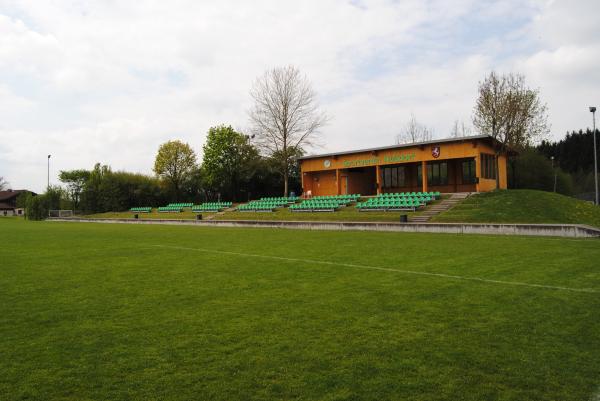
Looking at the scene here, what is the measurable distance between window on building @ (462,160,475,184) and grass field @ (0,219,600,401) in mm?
25152

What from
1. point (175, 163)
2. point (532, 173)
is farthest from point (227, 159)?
point (532, 173)

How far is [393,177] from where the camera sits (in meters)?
38.5

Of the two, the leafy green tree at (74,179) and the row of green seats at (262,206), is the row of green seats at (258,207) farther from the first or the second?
the leafy green tree at (74,179)

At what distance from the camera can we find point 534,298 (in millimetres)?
6555

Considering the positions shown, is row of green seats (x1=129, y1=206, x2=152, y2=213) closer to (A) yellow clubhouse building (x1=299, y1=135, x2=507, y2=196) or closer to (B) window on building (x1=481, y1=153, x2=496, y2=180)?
(A) yellow clubhouse building (x1=299, y1=135, x2=507, y2=196)

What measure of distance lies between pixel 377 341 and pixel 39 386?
329cm

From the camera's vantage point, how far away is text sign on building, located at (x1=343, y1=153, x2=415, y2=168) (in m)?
34.3

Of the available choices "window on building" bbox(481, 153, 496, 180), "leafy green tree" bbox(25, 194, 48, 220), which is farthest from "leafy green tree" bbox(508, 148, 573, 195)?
"leafy green tree" bbox(25, 194, 48, 220)

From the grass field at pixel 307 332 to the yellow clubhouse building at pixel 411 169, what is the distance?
22.6 metres

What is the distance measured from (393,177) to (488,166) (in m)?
8.33

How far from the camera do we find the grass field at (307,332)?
3.63 metres

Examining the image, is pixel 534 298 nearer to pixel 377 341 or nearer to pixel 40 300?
pixel 377 341

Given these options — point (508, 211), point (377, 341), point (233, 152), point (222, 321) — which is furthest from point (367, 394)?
point (233, 152)

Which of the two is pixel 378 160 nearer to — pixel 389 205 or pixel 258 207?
pixel 389 205
